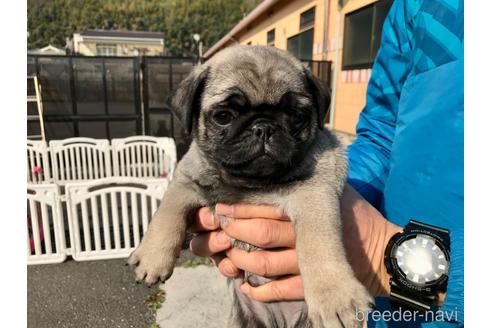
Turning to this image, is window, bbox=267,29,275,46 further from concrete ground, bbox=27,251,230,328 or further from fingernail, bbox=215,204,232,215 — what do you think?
fingernail, bbox=215,204,232,215

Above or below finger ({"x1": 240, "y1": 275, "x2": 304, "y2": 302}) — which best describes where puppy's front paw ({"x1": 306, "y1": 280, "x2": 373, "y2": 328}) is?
above

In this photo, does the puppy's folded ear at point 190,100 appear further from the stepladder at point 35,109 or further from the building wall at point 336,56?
the stepladder at point 35,109

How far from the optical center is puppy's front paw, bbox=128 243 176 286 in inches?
82.0

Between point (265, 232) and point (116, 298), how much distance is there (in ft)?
12.0

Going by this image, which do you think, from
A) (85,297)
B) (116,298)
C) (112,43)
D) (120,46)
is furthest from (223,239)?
(112,43)

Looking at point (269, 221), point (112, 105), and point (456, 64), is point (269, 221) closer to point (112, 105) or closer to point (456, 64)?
point (456, 64)

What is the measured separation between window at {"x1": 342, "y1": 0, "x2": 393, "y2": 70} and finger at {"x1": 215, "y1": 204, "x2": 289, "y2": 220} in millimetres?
7137

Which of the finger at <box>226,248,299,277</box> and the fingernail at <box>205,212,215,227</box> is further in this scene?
the fingernail at <box>205,212,215,227</box>

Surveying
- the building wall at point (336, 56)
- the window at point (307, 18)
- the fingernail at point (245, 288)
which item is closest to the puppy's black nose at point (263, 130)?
the fingernail at point (245, 288)

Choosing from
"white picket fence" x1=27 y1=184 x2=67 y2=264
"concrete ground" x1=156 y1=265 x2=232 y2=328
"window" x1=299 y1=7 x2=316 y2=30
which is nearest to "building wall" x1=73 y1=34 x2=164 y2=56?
"window" x1=299 y1=7 x2=316 y2=30

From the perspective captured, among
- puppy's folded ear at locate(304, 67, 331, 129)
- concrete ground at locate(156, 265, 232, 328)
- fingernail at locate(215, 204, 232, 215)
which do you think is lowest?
concrete ground at locate(156, 265, 232, 328)

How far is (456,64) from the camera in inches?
72.1

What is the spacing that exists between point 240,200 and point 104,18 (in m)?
82.3

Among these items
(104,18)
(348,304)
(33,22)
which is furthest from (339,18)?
(104,18)
